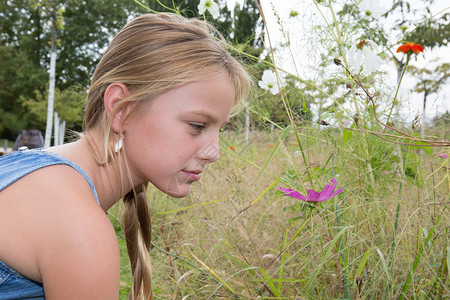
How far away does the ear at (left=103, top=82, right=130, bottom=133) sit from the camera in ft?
4.03

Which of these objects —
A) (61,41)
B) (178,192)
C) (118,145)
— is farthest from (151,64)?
(61,41)

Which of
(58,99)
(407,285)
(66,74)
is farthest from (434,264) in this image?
(66,74)

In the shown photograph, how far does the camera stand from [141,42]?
1.28 m

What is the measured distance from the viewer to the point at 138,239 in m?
1.57

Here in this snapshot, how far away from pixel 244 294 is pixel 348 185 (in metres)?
0.50

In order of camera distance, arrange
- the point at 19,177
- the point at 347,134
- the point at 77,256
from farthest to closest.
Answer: the point at 347,134
the point at 19,177
the point at 77,256

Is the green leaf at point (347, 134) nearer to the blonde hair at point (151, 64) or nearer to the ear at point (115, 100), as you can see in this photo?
the blonde hair at point (151, 64)

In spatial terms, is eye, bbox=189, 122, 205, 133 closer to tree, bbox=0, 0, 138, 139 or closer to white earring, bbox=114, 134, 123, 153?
white earring, bbox=114, 134, 123, 153

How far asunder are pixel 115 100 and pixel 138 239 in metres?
0.57

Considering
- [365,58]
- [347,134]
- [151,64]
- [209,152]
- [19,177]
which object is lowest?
[19,177]

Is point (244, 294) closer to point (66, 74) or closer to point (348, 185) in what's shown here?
point (348, 185)

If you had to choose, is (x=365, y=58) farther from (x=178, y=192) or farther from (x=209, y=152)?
(x=178, y=192)

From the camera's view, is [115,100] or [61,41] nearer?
[115,100]

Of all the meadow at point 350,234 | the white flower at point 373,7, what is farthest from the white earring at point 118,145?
the white flower at point 373,7
